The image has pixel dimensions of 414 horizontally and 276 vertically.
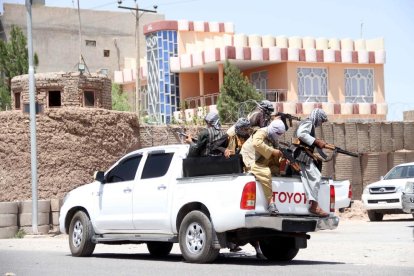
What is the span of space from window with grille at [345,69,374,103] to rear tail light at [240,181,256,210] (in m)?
47.2

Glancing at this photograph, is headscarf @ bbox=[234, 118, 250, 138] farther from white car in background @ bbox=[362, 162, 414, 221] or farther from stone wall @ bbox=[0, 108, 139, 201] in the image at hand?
white car in background @ bbox=[362, 162, 414, 221]

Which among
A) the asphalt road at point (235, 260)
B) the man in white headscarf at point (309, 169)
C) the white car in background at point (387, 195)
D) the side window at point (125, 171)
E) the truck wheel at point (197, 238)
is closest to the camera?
the asphalt road at point (235, 260)

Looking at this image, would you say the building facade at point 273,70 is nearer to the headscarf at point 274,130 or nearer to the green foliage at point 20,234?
the green foliage at point 20,234

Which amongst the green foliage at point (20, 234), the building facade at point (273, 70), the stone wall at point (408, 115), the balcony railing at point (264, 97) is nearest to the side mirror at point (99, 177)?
the green foliage at point (20, 234)

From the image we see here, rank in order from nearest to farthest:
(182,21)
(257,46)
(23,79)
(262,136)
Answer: (262,136), (23,79), (257,46), (182,21)

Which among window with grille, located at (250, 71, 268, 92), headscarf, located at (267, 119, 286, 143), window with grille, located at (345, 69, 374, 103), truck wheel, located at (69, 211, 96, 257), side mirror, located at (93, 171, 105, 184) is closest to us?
headscarf, located at (267, 119, 286, 143)

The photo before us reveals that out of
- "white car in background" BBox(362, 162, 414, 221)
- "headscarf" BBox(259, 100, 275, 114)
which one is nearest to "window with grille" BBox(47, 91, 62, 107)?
"white car in background" BBox(362, 162, 414, 221)

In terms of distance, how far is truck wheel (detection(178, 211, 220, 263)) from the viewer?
1420 centimetres

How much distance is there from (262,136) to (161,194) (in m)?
1.97

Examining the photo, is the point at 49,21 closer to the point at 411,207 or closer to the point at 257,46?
the point at 257,46

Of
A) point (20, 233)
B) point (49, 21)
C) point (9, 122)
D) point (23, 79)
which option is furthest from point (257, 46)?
point (20, 233)

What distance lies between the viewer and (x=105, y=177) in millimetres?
16734

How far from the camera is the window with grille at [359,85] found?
6069 cm

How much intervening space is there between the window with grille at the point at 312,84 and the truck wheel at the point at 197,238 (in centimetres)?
4373
